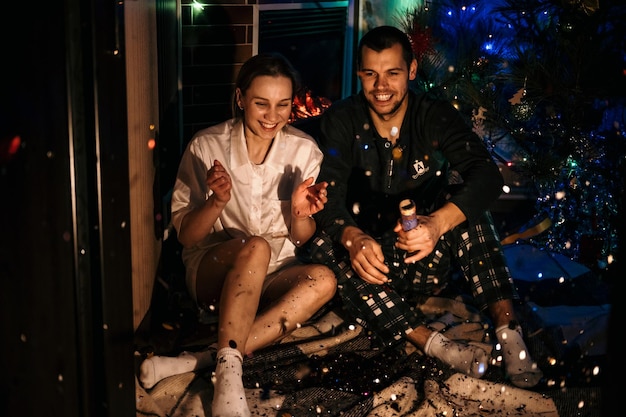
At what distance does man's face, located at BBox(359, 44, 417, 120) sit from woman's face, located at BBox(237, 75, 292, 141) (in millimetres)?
421

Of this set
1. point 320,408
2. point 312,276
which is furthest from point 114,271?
point 312,276

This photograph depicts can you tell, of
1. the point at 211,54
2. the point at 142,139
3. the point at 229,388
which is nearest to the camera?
the point at 229,388

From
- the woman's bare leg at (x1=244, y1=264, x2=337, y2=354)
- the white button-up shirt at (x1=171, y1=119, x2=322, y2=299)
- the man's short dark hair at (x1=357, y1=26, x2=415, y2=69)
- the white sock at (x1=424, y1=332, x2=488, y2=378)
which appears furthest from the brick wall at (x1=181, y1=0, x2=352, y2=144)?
the white sock at (x1=424, y1=332, x2=488, y2=378)

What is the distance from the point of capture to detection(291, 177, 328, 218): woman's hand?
292 cm

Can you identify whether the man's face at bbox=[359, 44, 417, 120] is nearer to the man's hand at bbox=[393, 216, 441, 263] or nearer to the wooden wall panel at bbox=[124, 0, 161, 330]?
the man's hand at bbox=[393, 216, 441, 263]

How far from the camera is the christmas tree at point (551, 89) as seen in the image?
11.9 ft

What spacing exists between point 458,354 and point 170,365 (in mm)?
1178

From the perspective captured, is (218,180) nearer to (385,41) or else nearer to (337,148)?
(337,148)

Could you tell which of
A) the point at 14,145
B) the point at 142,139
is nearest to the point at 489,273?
the point at 142,139

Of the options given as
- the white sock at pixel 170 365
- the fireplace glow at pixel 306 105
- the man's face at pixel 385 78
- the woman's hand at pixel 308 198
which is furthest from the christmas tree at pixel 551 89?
the white sock at pixel 170 365

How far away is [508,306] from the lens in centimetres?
314

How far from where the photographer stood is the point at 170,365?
2857 mm

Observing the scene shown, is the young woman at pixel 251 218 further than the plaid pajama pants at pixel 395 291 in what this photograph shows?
No

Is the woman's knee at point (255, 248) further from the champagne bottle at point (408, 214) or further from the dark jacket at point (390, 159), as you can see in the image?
the champagne bottle at point (408, 214)
